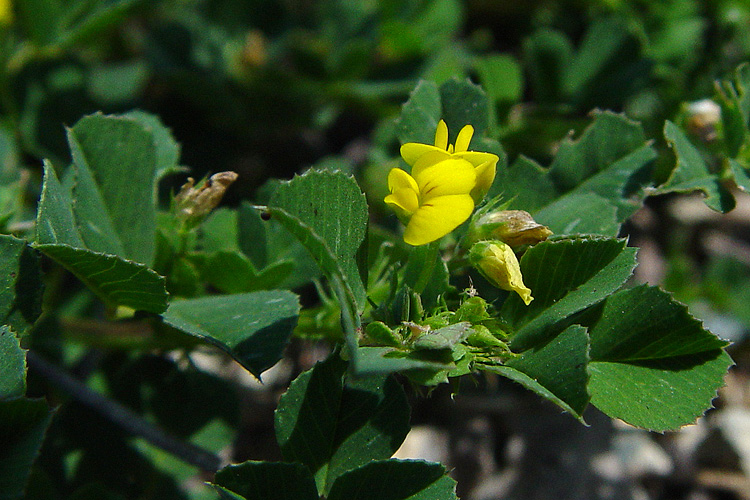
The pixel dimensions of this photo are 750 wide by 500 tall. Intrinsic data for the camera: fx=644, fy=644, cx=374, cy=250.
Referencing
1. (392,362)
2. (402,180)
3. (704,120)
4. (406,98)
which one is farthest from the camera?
(406,98)

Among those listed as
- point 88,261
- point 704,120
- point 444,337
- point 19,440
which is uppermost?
point 88,261

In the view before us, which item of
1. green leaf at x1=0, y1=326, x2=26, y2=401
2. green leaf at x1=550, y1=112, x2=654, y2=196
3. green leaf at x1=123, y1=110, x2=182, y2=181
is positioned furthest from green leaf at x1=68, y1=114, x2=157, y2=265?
green leaf at x1=550, y1=112, x2=654, y2=196

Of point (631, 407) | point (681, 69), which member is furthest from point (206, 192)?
point (681, 69)

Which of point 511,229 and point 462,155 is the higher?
point 462,155

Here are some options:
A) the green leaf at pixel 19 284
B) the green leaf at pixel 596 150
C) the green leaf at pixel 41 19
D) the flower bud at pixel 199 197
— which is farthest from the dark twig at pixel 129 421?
the green leaf at pixel 41 19

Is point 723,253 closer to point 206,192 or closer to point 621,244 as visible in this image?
point 621,244

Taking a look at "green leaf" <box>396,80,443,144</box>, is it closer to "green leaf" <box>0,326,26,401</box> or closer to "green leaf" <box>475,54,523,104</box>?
"green leaf" <box>475,54,523,104</box>

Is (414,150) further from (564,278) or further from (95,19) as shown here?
(95,19)

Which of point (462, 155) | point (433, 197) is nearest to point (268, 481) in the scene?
point (433, 197)
